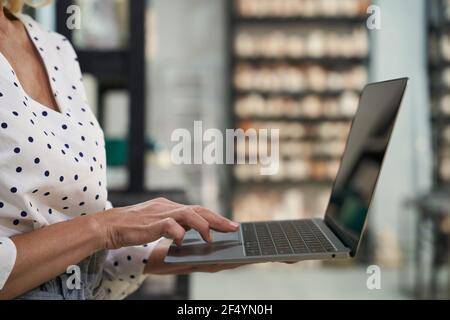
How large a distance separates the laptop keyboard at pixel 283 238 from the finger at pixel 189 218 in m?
0.06

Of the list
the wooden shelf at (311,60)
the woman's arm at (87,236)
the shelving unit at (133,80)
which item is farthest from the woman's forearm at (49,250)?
the wooden shelf at (311,60)

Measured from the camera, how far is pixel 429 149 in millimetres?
4145

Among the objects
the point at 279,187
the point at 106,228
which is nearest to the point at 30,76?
the point at 106,228

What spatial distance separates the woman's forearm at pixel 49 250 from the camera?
0.64 m

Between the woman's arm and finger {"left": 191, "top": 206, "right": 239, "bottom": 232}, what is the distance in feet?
0.05

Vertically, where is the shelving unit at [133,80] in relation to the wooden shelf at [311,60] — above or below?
below

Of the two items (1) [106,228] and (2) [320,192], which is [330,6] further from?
(1) [106,228]

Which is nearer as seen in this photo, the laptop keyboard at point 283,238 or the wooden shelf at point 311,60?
the laptop keyboard at point 283,238

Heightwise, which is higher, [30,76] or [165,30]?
[165,30]

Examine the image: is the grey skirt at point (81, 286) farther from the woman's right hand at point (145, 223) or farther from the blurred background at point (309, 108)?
the blurred background at point (309, 108)

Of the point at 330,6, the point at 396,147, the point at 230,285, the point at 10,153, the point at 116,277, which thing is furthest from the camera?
the point at 330,6

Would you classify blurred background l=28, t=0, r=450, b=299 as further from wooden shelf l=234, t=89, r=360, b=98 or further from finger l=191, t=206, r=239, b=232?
finger l=191, t=206, r=239, b=232

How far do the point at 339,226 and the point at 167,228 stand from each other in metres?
0.25
